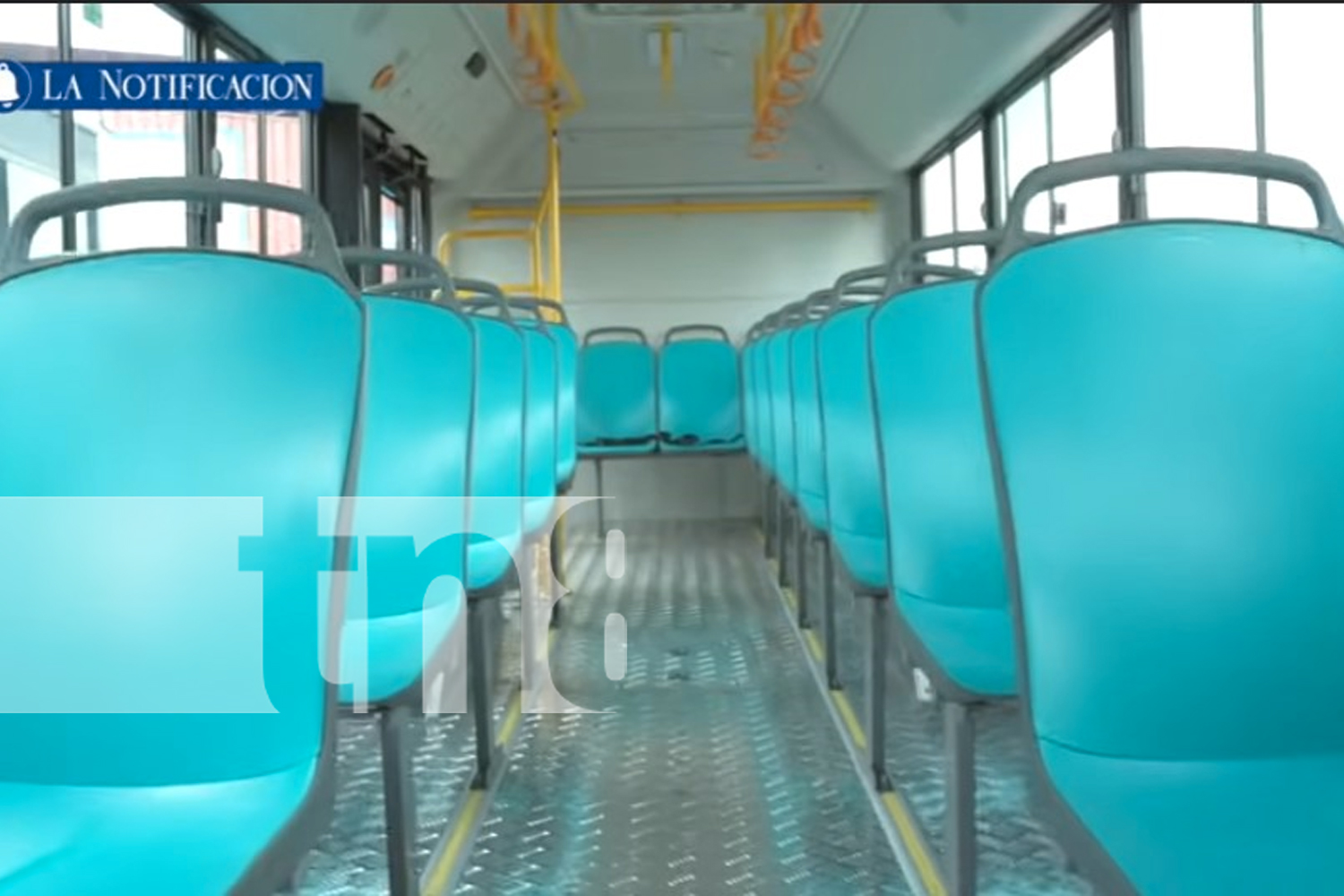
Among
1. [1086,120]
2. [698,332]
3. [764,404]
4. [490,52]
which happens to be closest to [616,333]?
[698,332]

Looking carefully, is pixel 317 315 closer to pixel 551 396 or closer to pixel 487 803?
pixel 487 803

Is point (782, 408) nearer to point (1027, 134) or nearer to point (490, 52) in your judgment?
point (1027, 134)

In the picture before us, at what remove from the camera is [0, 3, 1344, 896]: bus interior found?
1.14m

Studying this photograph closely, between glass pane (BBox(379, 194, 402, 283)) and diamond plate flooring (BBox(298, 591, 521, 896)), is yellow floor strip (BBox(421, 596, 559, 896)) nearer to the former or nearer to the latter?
diamond plate flooring (BBox(298, 591, 521, 896))

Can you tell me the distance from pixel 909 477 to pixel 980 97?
16.4 ft

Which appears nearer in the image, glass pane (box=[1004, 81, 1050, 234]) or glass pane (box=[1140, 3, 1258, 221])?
glass pane (box=[1140, 3, 1258, 221])

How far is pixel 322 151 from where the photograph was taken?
5.84 m

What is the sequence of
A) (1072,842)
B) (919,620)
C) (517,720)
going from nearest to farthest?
1. (1072,842)
2. (919,620)
3. (517,720)

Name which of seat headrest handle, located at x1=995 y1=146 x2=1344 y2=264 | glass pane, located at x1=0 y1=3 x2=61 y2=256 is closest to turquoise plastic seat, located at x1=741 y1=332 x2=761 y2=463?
glass pane, located at x1=0 y1=3 x2=61 y2=256

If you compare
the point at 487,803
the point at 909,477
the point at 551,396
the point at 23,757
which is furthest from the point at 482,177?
the point at 23,757

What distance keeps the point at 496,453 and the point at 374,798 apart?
88cm

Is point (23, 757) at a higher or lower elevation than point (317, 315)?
lower

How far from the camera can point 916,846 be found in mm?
2289

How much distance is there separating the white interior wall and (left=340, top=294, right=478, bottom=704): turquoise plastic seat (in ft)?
19.7
